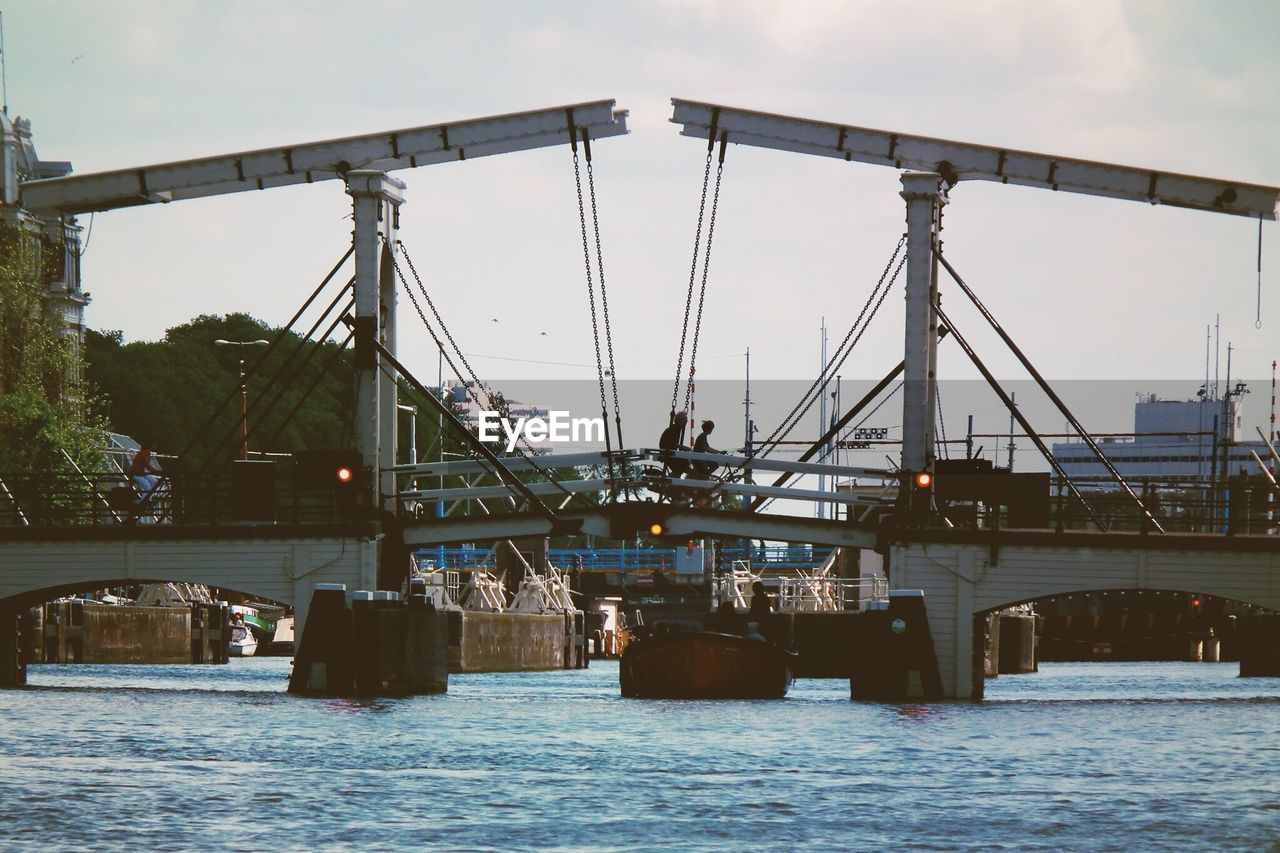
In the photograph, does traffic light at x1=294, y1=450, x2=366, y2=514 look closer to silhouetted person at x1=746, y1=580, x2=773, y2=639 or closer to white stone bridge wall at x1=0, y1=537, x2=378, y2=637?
white stone bridge wall at x1=0, y1=537, x2=378, y2=637

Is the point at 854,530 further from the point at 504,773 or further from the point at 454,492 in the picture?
the point at 504,773

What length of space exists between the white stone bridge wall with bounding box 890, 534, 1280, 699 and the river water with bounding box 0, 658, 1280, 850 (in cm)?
126

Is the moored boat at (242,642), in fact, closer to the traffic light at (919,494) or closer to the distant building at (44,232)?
the distant building at (44,232)

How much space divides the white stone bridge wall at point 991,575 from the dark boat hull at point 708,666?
4.66 meters

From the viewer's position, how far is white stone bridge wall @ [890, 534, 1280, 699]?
127 feet

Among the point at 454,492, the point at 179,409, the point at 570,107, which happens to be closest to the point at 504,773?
the point at 454,492

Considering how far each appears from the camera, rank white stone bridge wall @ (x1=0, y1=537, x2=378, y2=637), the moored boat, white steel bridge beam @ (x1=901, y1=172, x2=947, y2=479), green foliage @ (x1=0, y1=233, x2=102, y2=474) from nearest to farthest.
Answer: white steel bridge beam @ (x1=901, y1=172, x2=947, y2=479)
white stone bridge wall @ (x1=0, y1=537, x2=378, y2=637)
green foliage @ (x1=0, y1=233, x2=102, y2=474)
the moored boat

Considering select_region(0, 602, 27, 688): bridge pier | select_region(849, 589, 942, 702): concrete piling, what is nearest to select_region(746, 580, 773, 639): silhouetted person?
select_region(849, 589, 942, 702): concrete piling

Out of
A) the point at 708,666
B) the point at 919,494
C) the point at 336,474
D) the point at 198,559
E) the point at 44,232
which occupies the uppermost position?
the point at 44,232

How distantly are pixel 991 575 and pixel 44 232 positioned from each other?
6110 centimetres

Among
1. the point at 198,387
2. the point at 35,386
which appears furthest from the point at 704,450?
the point at 198,387

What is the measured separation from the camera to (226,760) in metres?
27.7

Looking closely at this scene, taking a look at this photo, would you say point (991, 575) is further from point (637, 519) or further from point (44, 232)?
point (44, 232)

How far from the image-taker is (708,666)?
42688 millimetres
